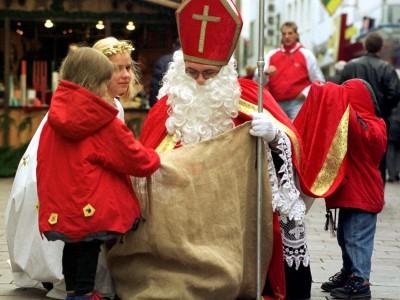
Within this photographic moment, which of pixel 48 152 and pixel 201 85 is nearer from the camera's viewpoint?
pixel 48 152

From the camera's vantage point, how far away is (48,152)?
16.0 feet

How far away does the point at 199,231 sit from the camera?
17.0 ft

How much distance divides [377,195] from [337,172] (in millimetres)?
344

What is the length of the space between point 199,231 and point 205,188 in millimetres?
251

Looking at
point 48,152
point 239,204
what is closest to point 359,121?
point 239,204

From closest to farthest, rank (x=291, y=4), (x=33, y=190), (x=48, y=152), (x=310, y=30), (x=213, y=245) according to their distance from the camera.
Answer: (x=48, y=152) → (x=213, y=245) → (x=33, y=190) → (x=310, y=30) → (x=291, y=4)

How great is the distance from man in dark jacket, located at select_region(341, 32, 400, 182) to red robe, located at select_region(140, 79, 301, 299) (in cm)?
381

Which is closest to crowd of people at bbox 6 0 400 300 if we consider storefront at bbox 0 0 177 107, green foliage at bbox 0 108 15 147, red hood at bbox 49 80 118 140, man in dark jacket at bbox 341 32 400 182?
red hood at bbox 49 80 118 140

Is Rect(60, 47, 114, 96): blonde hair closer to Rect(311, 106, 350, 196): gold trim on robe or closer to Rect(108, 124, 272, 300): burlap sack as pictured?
Rect(108, 124, 272, 300): burlap sack

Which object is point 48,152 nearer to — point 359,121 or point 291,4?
point 359,121

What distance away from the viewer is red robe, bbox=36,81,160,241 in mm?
4715

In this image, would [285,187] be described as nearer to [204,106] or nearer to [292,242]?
[292,242]

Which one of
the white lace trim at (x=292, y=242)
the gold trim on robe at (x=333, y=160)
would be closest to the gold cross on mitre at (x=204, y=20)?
the gold trim on robe at (x=333, y=160)

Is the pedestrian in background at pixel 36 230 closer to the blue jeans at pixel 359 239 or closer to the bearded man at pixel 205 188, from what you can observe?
the bearded man at pixel 205 188
